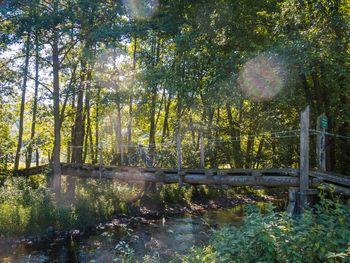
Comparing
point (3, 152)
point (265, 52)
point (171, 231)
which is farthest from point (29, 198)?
point (265, 52)

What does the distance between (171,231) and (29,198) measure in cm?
505

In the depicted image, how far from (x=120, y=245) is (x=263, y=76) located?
21.1ft

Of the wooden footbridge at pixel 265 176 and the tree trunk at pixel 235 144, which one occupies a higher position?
the tree trunk at pixel 235 144

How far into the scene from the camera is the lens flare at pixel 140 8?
1276 centimetres

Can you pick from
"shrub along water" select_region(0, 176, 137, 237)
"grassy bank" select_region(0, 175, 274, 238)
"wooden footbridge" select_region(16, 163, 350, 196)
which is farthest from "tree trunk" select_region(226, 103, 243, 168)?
"wooden footbridge" select_region(16, 163, 350, 196)

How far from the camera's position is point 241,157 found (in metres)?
17.7

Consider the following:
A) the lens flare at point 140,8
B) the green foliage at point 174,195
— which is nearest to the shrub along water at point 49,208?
the green foliage at point 174,195

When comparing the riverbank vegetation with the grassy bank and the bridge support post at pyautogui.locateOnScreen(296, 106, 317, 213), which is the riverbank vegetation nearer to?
the grassy bank

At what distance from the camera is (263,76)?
1028cm

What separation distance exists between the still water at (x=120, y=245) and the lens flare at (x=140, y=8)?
786 centimetres

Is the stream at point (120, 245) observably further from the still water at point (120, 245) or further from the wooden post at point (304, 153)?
the wooden post at point (304, 153)

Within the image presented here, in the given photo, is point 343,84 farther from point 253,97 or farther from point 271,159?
point 271,159

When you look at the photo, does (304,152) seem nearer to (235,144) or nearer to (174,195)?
(174,195)

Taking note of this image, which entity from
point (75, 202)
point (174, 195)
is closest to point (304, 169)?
point (75, 202)
